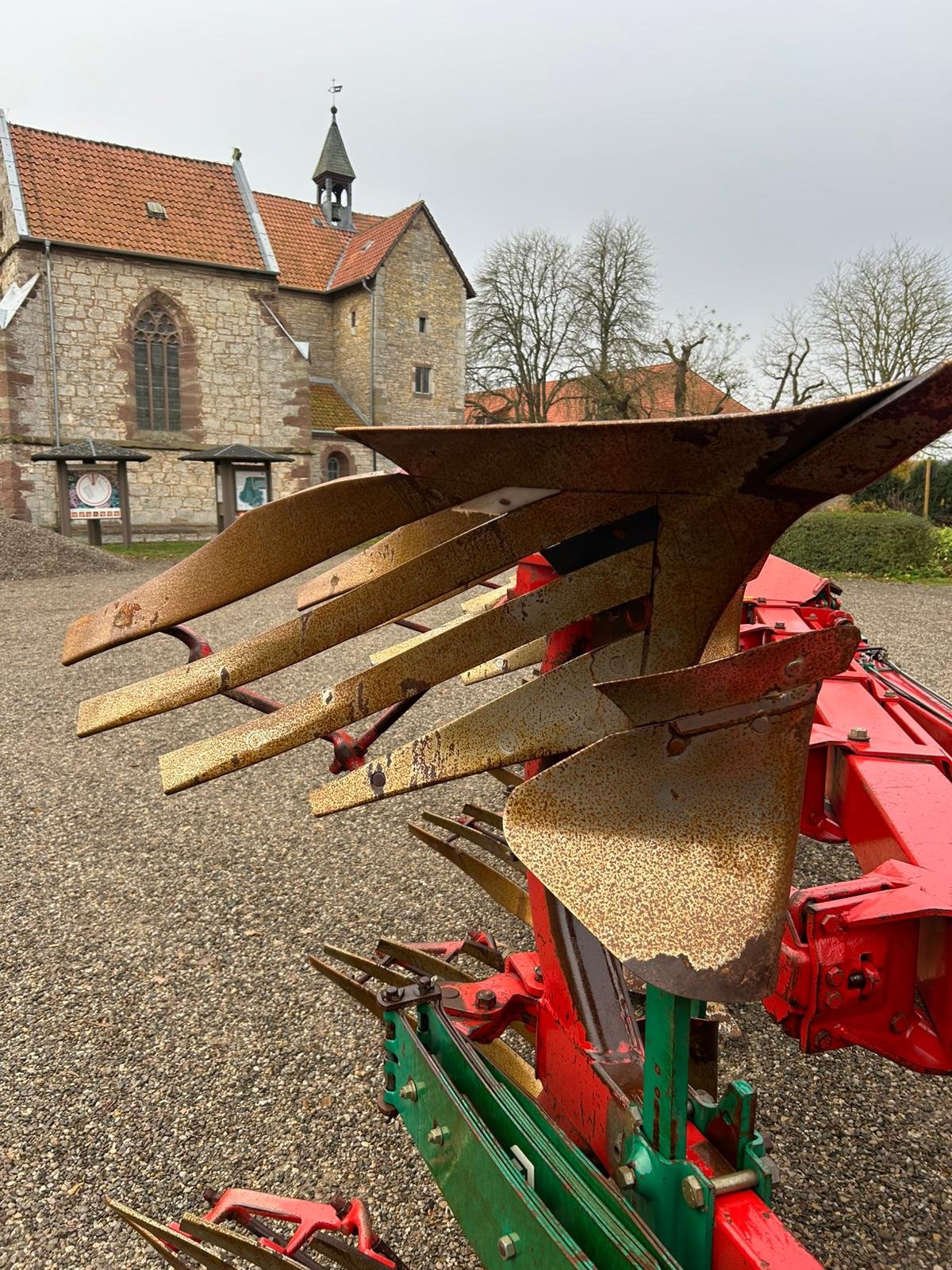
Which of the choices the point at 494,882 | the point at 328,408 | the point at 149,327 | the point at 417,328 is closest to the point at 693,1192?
the point at 494,882

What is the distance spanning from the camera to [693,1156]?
4.64ft

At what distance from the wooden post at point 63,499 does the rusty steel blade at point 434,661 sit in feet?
56.0

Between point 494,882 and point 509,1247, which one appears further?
point 494,882

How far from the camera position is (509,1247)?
4.33 feet

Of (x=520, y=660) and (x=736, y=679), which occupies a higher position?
(x=736, y=679)

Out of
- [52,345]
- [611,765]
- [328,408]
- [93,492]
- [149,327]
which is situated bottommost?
[611,765]

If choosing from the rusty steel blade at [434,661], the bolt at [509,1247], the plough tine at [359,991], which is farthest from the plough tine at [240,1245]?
the rusty steel blade at [434,661]

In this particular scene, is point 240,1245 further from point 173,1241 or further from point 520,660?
point 520,660

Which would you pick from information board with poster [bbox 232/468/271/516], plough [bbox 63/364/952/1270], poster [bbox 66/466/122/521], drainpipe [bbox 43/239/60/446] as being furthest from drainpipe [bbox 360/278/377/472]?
plough [bbox 63/364/952/1270]

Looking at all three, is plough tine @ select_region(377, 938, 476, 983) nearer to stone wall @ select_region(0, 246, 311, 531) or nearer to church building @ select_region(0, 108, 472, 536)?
church building @ select_region(0, 108, 472, 536)

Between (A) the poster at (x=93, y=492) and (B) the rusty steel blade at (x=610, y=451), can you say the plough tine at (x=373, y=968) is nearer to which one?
(B) the rusty steel blade at (x=610, y=451)

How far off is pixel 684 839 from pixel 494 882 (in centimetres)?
205

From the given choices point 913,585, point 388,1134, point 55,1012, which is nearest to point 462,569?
point 388,1134

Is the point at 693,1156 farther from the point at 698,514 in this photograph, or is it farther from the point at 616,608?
the point at 698,514
